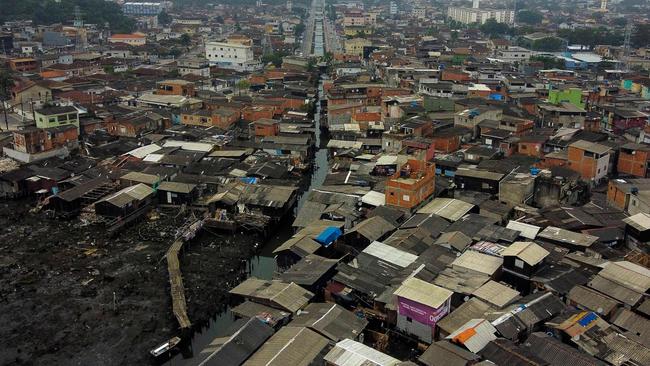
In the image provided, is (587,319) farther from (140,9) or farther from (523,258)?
(140,9)

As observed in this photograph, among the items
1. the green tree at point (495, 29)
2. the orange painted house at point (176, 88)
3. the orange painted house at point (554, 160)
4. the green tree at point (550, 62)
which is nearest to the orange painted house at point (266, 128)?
the orange painted house at point (176, 88)

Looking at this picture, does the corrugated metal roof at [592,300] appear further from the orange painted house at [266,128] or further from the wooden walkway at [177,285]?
the orange painted house at [266,128]

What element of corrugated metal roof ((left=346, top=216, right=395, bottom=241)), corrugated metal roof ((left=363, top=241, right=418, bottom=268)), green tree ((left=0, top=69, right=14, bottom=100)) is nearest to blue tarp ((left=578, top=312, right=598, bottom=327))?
corrugated metal roof ((left=363, top=241, right=418, bottom=268))

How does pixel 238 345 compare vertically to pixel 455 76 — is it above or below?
below

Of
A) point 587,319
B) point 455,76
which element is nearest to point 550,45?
Result: point 455,76

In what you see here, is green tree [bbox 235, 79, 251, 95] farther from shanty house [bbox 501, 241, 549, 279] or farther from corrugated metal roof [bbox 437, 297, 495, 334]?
corrugated metal roof [bbox 437, 297, 495, 334]
